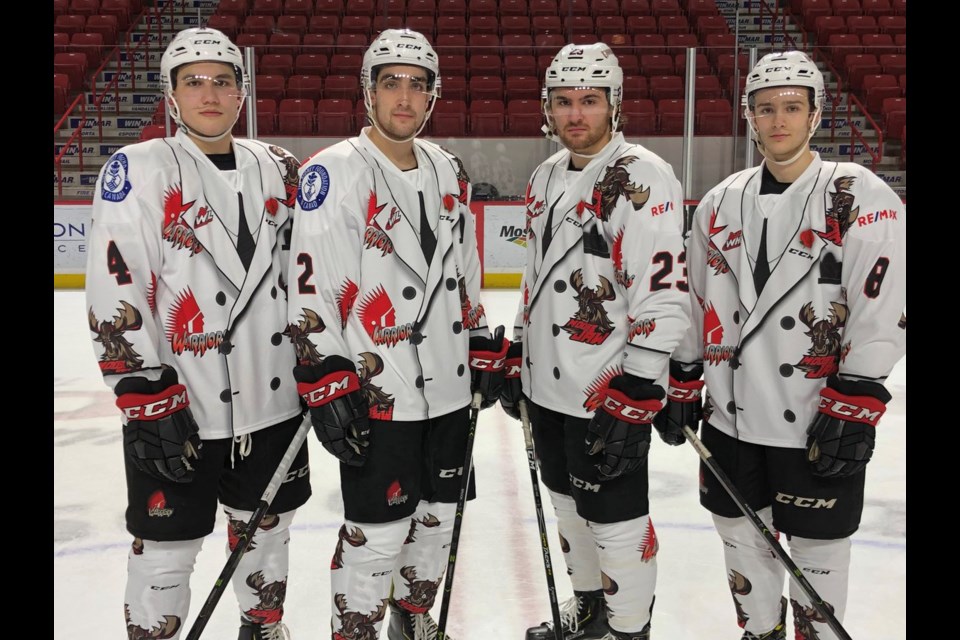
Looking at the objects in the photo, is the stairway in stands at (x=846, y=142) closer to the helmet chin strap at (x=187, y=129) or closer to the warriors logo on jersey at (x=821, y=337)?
the warriors logo on jersey at (x=821, y=337)

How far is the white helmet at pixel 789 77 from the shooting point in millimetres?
2145

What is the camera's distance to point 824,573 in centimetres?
211

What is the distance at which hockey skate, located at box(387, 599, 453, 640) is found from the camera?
240 centimetres

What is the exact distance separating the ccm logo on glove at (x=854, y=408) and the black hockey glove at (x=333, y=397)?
112 centimetres

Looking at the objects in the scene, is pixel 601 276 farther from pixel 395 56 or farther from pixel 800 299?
pixel 395 56

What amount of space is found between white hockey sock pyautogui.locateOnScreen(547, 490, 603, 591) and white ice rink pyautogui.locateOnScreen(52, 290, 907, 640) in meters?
0.21

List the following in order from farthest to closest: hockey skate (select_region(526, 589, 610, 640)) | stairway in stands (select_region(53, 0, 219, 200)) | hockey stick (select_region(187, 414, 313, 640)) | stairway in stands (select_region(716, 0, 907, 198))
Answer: stairway in stands (select_region(53, 0, 219, 200)) → stairway in stands (select_region(716, 0, 907, 198)) → hockey skate (select_region(526, 589, 610, 640)) → hockey stick (select_region(187, 414, 313, 640))

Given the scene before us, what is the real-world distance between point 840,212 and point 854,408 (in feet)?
1.54

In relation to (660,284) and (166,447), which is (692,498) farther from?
(166,447)

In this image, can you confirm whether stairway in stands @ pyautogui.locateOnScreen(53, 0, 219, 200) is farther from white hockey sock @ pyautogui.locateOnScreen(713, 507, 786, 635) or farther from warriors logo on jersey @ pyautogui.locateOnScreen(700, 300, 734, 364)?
white hockey sock @ pyautogui.locateOnScreen(713, 507, 786, 635)

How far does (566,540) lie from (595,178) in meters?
1.06

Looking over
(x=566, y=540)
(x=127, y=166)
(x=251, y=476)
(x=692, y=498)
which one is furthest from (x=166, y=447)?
(x=692, y=498)

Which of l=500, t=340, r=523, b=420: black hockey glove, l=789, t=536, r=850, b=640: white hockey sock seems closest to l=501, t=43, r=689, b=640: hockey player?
l=500, t=340, r=523, b=420: black hockey glove
